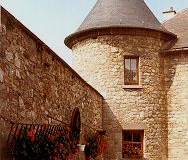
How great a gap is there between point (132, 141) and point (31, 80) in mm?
8928

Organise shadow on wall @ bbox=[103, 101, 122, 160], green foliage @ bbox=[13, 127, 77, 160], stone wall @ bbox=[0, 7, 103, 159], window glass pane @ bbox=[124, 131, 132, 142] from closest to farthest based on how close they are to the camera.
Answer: green foliage @ bbox=[13, 127, 77, 160] < stone wall @ bbox=[0, 7, 103, 159] < shadow on wall @ bbox=[103, 101, 122, 160] < window glass pane @ bbox=[124, 131, 132, 142]

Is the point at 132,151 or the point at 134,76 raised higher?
the point at 134,76

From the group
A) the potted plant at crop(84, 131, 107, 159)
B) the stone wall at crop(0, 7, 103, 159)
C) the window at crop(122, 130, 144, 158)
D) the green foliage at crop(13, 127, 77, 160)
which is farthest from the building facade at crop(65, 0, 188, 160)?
the green foliage at crop(13, 127, 77, 160)

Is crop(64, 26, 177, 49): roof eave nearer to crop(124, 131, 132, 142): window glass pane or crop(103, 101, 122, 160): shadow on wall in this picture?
crop(103, 101, 122, 160): shadow on wall

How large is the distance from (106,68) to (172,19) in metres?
4.66

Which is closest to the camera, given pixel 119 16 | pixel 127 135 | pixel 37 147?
pixel 37 147

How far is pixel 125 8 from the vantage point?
673 inches

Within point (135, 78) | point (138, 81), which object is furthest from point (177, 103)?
point (135, 78)

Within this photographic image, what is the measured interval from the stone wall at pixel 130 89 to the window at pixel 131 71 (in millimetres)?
194

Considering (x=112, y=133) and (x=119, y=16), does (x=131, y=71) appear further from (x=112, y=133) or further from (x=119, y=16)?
(x=112, y=133)

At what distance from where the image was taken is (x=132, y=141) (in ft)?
52.7

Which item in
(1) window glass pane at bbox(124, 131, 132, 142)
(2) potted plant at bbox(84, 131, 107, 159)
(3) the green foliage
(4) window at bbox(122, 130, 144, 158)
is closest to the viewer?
(3) the green foliage

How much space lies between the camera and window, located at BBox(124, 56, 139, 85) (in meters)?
16.3

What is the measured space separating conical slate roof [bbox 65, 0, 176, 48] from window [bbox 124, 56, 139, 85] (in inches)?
49.3
